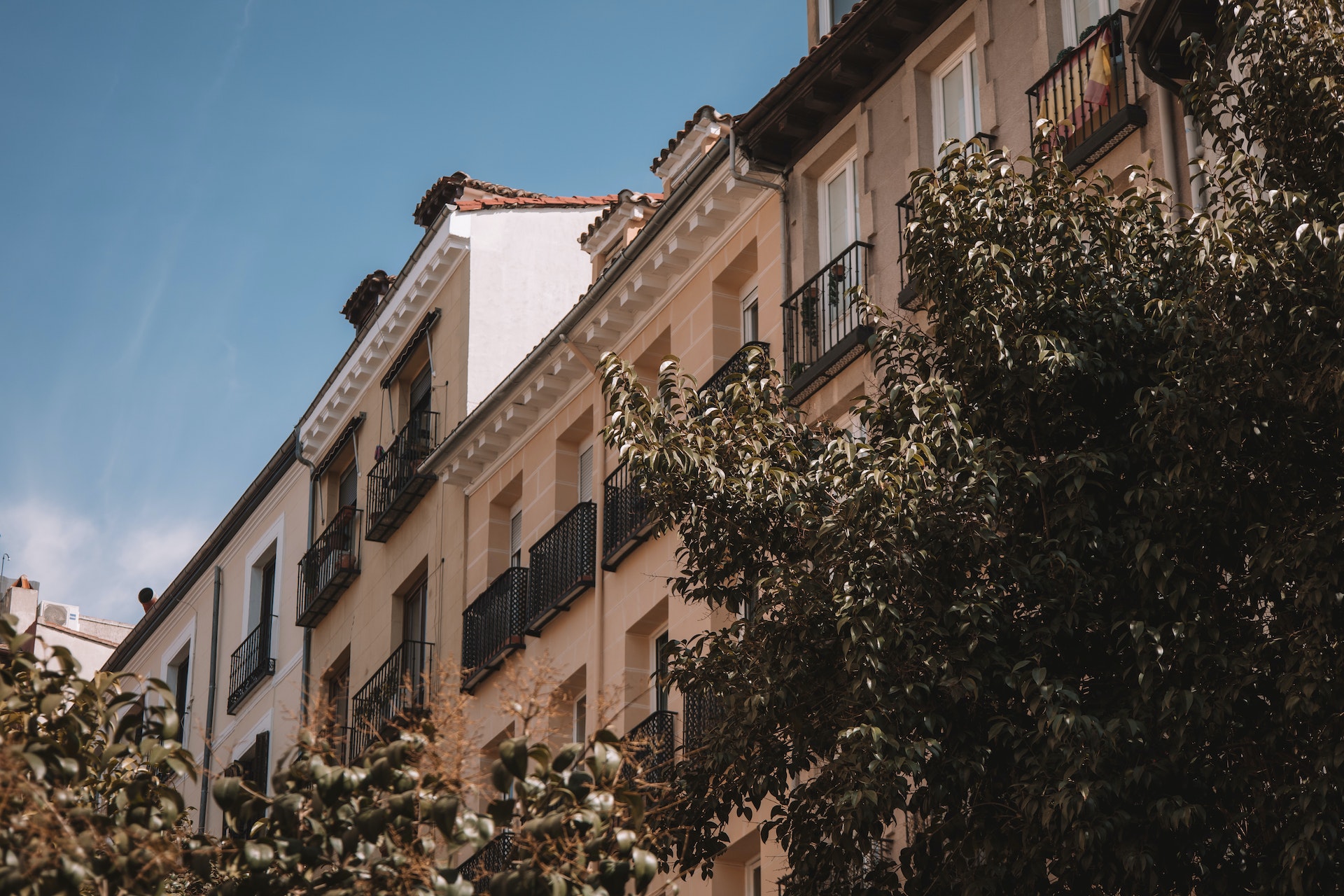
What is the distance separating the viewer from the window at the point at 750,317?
23656 millimetres

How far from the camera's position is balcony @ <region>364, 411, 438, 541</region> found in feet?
101

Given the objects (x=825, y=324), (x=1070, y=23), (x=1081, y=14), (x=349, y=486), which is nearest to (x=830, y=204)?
(x=825, y=324)

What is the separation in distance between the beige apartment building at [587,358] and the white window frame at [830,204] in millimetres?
38

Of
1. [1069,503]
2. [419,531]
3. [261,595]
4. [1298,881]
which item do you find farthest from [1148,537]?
[261,595]

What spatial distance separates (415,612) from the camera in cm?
3103

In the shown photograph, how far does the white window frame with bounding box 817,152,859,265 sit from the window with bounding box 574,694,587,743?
6357mm

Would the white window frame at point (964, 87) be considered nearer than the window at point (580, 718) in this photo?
Yes

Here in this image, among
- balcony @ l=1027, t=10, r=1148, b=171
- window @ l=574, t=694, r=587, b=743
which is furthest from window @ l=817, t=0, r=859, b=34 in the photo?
window @ l=574, t=694, r=587, b=743

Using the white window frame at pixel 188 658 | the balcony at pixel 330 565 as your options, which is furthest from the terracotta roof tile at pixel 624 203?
the white window frame at pixel 188 658

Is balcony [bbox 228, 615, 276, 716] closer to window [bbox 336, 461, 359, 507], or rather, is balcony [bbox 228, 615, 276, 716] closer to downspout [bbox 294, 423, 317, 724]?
downspout [bbox 294, 423, 317, 724]

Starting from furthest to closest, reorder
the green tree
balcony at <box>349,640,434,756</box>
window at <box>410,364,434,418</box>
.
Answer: window at <box>410,364,434,418</box>
balcony at <box>349,640,434,756</box>
the green tree

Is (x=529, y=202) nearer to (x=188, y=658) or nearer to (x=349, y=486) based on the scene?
(x=349, y=486)

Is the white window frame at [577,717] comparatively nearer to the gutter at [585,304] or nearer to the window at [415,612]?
the gutter at [585,304]

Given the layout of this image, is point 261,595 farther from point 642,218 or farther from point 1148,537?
point 1148,537
